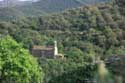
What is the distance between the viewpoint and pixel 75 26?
104688 mm

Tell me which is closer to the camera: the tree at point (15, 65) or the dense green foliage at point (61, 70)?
the tree at point (15, 65)

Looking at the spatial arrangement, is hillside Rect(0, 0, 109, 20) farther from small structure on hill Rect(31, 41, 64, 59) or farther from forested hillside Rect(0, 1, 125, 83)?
small structure on hill Rect(31, 41, 64, 59)

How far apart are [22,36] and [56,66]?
94.3ft

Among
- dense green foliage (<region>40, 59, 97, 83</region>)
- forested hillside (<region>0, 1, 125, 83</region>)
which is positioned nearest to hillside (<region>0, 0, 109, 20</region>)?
forested hillside (<region>0, 1, 125, 83</region>)

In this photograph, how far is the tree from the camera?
3375cm

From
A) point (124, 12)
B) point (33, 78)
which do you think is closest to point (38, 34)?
point (33, 78)

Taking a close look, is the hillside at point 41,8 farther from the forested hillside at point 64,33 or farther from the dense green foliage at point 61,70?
the dense green foliage at point 61,70

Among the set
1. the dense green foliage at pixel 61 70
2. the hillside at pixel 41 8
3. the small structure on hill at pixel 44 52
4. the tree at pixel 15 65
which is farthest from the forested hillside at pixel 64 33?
the hillside at pixel 41 8

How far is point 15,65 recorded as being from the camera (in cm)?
3394

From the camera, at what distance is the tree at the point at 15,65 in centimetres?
3375

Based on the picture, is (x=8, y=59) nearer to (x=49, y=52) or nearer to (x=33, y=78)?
(x=33, y=78)

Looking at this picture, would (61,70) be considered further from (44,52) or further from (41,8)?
(41,8)

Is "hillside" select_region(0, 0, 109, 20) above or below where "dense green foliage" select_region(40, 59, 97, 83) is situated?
above

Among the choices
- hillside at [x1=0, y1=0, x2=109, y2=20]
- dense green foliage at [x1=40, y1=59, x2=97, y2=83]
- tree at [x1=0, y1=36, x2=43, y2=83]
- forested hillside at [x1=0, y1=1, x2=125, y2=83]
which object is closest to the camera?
tree at [x1=0, y1=36, x2=43, y2=83]
